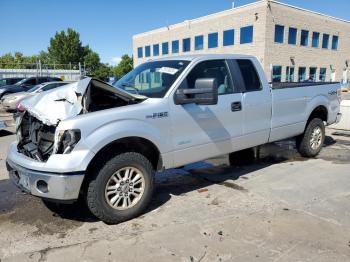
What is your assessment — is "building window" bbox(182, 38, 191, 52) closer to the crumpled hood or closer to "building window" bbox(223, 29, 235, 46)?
"building window" bbox(223, 29, 235, 46)

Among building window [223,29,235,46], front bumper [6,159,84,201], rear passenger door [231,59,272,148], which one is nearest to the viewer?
front bumper [6,159,84,201]

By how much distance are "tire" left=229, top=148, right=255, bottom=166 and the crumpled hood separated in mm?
3107

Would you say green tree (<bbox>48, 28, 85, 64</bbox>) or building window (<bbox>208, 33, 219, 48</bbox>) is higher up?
green tree (<bbox>48, 28, 85, 64</bbox>)

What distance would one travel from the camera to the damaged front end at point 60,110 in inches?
136

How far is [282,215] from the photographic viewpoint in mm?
4004

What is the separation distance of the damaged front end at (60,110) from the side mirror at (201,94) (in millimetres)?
479

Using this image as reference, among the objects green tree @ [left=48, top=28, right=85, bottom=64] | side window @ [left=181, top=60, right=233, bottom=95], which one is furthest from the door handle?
green tree @ [left=48, top=28, right=85, bottom=64]

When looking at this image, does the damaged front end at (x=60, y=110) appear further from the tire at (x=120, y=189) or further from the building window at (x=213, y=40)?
the building window at (x=213, y=40)

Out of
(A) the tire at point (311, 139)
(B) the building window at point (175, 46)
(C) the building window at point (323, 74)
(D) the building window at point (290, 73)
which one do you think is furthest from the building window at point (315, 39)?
(A) the tire at point (311, 139)

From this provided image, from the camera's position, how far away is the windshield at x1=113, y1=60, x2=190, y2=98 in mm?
4336

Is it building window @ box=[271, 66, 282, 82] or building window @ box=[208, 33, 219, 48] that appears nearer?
building window @ box=[271, 66, 282, 82]

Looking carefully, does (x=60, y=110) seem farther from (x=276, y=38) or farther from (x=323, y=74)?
(x=323, y=74)

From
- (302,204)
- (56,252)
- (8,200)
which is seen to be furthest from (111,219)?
(302,204)

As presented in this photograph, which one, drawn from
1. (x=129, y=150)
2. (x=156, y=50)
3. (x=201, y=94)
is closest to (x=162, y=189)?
(x=129, y=150)
